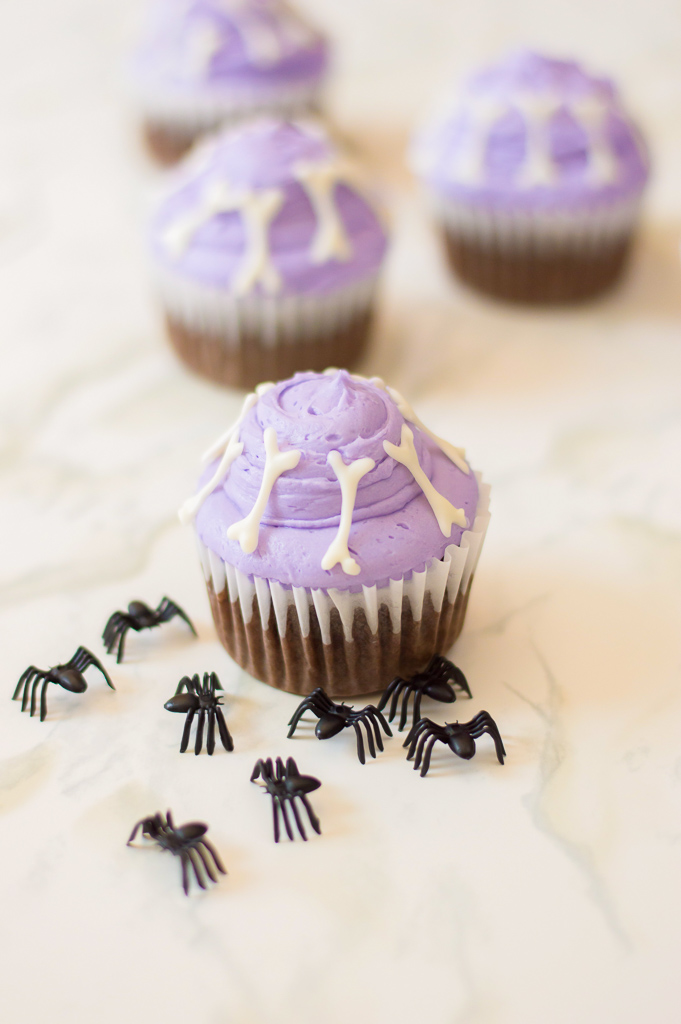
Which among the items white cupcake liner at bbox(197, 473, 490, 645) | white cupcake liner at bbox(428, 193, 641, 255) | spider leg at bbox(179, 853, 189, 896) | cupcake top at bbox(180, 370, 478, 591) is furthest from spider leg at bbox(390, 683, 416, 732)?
white cupcake liner at bbox(428, 193, 641, 255)

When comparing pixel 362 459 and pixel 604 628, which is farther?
pixel 604 628

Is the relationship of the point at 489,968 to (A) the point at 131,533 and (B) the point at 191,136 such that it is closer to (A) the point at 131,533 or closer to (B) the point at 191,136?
(A) the point at 131,533

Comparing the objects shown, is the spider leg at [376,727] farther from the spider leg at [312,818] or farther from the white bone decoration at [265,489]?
the white bone decoration at [265,489]

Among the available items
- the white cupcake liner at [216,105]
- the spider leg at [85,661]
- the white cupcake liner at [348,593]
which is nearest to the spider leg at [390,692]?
the white cupcake liner at [348,593]

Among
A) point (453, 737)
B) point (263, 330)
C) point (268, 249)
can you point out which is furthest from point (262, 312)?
point (453, 737)

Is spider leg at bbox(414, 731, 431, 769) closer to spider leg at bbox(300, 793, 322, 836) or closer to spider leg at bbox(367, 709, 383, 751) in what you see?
spider leg at bbox(367, 709, 383, 751)

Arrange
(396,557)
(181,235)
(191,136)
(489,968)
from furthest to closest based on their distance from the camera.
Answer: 1. (191,136)
2. (181,235)
3. (396,557)
4. (489,968)

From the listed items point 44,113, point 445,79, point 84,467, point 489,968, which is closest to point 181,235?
point 84,467
